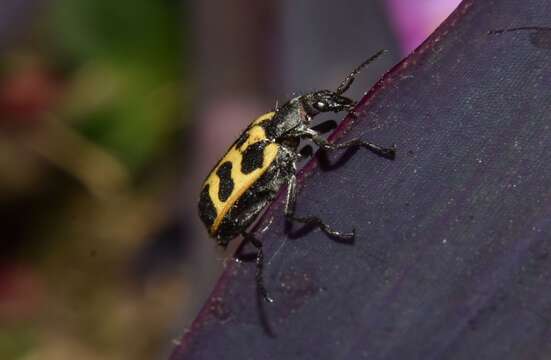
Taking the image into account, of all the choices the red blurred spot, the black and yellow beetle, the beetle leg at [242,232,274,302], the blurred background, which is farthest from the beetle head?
the red blurred spot

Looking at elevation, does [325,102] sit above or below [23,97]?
above

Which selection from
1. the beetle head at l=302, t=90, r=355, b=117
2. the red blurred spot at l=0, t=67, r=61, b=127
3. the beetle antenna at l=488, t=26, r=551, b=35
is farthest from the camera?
the red blurred spot at l=0, t=67, r=61, b=127

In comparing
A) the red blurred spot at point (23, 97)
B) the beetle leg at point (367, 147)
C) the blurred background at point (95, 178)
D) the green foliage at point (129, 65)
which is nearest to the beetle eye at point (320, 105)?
the beetle leg at point (367, 147)

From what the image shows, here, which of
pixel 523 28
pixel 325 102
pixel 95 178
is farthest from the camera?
pixel 95 178

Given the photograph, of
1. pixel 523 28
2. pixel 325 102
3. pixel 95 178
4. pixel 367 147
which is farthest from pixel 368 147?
pixel 95 178

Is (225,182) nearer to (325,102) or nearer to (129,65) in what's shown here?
(325,102)

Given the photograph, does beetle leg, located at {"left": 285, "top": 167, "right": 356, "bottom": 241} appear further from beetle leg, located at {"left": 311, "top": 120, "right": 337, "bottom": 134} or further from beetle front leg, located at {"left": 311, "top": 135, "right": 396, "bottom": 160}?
beetle leg, located at {"left": 311, "top": 120, "right": 337, "bottom": 134}

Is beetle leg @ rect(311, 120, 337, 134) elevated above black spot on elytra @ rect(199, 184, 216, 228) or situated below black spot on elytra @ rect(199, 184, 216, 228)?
above

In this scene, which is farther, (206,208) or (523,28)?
(206,208)

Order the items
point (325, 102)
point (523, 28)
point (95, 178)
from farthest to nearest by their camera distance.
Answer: point (95, 178) → point (325, 102) → point (523, 28)
